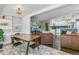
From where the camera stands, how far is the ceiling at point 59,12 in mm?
2037

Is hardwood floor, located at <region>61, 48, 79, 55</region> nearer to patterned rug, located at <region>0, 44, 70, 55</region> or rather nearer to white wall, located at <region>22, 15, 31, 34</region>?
patterned rug, located at <region>0, 44, 70, 55</region>

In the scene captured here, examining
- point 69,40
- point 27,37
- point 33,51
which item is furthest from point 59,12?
point 33,51

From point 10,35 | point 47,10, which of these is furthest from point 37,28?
point 10,35

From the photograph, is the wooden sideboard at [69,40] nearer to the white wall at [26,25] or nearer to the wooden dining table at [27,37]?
the wooden dining table at [27,37]

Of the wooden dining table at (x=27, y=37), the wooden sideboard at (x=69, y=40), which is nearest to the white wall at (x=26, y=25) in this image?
the wooden dining table at (x=27, y=37)

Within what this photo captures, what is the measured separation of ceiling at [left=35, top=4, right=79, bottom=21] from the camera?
2037 mm

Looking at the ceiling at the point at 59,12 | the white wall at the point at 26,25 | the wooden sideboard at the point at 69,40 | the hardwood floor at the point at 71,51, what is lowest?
the hardwood floor at the point at 71,51

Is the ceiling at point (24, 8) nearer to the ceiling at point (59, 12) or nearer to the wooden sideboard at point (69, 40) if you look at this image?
the ceiling at point (59, 12)

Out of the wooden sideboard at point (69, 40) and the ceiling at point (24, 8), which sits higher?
the ceiling at point (24, 8)

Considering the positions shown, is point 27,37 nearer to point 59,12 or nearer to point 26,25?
point 26,25

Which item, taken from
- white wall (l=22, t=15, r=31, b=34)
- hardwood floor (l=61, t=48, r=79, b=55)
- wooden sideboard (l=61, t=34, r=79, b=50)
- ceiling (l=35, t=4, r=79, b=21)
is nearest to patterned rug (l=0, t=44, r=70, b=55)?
hardwood floor (l=61, t=48, r=79, b=55)
